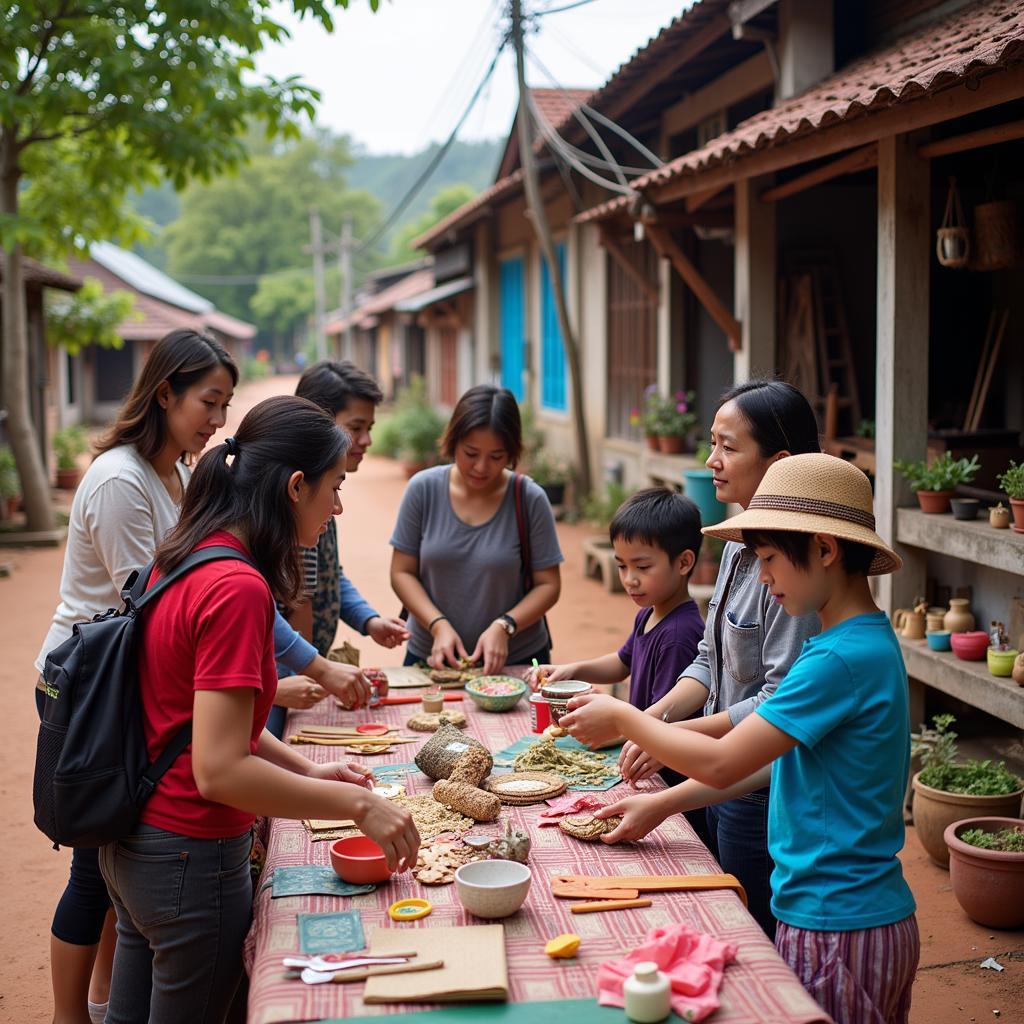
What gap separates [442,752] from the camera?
9.09ft

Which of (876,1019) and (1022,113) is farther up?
(1022,113)

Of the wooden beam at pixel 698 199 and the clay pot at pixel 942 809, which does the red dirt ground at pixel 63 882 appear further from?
the wooden beam at pixel 698 199

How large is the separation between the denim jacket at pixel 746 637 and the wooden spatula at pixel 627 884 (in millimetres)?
409

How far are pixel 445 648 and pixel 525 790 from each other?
1.12m

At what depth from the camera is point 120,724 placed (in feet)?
6.82

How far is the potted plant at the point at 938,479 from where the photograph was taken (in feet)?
Answer: 16.3

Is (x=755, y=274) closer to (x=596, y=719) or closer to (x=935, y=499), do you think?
(x=935, y=499)

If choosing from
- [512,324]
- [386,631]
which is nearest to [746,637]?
[386,631]

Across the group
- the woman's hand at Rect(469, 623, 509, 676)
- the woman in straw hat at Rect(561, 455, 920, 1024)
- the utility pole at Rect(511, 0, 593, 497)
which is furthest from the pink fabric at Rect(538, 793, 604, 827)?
the utility pole at Rect(511, 0, 593, 497)

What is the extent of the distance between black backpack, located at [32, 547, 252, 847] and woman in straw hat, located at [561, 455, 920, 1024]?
3.07ft

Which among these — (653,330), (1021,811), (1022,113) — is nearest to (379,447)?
(653,330)

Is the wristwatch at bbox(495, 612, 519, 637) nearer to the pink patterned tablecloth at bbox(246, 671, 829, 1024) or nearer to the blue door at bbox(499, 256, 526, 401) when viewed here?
the pink patterned tablecloth at bbox(246, 671, 829, 1024)

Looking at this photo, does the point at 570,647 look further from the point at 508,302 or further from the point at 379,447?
the point at 379,447

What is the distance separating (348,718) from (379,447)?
20.1 m
